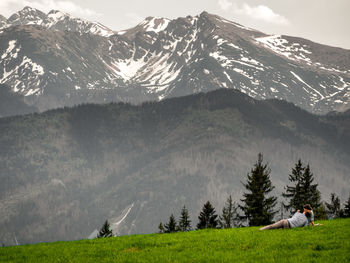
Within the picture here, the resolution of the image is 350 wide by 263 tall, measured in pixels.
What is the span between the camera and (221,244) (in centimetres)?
2456

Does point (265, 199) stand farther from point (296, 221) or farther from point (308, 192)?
point (296, 221)

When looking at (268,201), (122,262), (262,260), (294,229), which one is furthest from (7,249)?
(268,201)

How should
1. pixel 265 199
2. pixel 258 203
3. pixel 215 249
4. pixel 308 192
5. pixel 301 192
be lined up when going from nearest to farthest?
pixel 215 249 → pixel 258 203 → pixel 265 199 → pixel 301 192 → pixel 308 192

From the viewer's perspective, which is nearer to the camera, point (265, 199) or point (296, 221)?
point (296, 221)

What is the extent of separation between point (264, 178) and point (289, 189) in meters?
14.6

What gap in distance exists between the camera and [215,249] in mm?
23375

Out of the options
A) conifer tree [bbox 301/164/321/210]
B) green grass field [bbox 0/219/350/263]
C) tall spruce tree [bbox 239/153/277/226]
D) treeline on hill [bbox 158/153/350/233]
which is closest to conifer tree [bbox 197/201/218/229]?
treeline on hill [bbox 158/153/350/233]

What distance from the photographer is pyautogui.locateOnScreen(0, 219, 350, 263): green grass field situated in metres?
21.0

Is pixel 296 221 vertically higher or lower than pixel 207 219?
higher

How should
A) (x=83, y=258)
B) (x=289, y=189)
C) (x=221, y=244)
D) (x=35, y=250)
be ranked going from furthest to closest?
(x=289, y=189) < (x=35, y=250) < (x=221, y=244) < (x=83, y=258)

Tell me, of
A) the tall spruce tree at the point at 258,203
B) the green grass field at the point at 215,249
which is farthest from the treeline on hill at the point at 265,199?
the green grass field at the point at 215,249

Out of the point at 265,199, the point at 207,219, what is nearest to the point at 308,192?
the point at 265,199

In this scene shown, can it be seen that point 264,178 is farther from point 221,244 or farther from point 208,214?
point 221,244

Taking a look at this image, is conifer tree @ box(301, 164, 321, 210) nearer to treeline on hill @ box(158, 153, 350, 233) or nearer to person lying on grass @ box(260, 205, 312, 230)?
treeline on hill @ box(158, 153, 350, 233)
